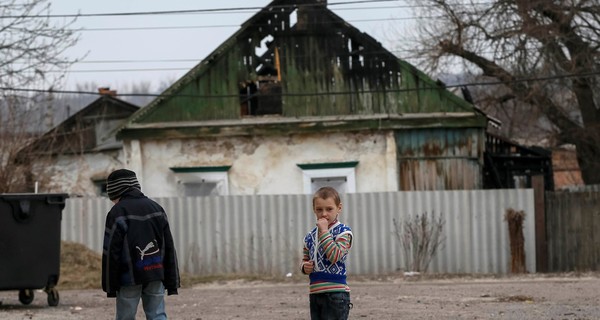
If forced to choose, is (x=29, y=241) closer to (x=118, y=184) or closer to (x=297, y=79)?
(x=118, y=184)

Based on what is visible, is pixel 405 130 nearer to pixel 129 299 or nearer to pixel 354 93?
pixel 354 93

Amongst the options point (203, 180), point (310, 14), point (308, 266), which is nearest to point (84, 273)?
point (203, 180)

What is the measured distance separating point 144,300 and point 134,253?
449mm

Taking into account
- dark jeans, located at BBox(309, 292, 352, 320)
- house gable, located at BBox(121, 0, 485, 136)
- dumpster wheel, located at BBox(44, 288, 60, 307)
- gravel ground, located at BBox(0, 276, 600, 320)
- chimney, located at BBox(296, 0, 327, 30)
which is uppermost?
chimney, located at BBox(296, 0, 327, 30)

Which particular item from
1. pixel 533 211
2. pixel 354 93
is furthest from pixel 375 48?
pixel 533 211

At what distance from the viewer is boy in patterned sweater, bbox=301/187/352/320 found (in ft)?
26.5

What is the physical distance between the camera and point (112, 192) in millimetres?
8875

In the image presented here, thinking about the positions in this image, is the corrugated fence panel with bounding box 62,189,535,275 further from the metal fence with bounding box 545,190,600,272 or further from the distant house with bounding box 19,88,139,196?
the distant house with bounding box 19,88,139,196

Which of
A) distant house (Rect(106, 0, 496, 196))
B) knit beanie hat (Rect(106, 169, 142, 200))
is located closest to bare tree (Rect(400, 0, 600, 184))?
distant house (Rect(106, 0, 496, 196))

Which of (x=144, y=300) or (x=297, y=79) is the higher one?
(x=297, y=79)

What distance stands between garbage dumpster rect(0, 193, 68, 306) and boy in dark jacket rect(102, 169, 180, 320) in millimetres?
5568

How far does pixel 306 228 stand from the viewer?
21781 millimetres

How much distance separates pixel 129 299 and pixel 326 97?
2037cm

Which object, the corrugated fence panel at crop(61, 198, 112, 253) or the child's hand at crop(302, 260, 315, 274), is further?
the corrugated fence panel at crop(61, 198, 112, 253)
